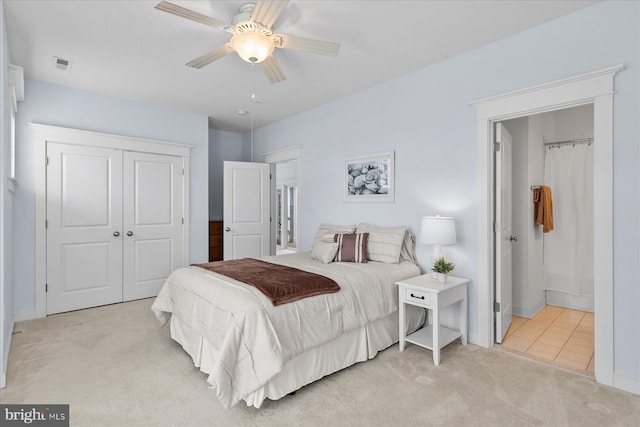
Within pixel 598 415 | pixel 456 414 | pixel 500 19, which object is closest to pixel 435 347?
pixel 456 414

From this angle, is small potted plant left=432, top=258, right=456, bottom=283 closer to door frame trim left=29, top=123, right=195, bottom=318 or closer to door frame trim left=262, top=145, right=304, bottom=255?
door frame trim left=262, top=145, right=304, bottom=255

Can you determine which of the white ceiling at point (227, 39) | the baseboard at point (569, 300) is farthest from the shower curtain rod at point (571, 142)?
the white ceiling at point (227, 39)

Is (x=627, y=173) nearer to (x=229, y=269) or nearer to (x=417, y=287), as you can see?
(x=417, y=287)

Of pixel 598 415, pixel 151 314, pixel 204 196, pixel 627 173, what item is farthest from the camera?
pixel 204 196

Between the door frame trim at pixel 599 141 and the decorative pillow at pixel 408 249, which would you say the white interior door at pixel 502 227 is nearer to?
the door frame trim at pixel 599 141

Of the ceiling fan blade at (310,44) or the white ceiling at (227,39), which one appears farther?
the white ceiling at (227,39)

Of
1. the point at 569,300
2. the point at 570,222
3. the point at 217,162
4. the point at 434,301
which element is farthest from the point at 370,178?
the point at 217,162

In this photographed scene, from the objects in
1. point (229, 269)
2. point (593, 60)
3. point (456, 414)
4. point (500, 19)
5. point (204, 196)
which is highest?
point (500, 19)

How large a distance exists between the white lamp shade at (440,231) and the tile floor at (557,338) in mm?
1100

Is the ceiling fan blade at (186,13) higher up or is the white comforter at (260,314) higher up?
the ceiling fan blade at (186,13)

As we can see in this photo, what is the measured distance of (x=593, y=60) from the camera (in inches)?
89.5

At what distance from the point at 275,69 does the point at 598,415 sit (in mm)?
3085

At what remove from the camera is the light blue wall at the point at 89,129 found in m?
3.51

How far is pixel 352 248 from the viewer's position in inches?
130
